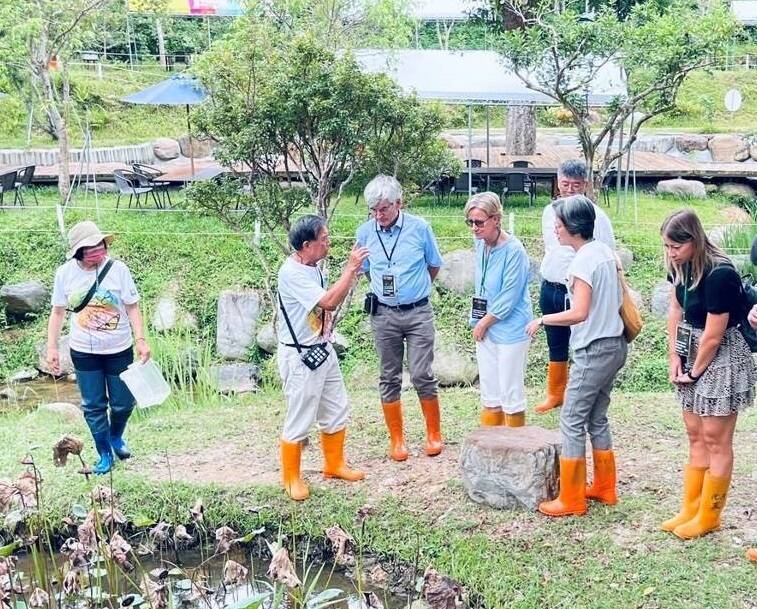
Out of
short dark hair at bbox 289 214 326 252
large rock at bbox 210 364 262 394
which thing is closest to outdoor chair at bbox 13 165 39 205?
large rock at bbox 210 364 262 394

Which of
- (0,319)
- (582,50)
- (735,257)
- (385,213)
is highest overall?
(582,50)

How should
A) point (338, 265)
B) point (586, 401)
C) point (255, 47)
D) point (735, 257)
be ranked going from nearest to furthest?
point (586, 401), point (255, 47), point (735, 257), point (338, 265)

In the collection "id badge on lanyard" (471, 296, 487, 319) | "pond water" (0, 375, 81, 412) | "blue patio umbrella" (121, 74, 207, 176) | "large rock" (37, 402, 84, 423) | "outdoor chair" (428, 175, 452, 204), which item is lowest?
"pond water" (0, 375, 81, 412)

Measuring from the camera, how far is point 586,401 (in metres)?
3.79

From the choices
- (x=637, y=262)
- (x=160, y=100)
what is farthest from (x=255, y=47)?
(x=160, y=100)

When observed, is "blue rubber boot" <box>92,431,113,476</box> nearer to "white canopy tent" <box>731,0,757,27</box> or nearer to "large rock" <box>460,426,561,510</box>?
"large rock" <box>460,426,561,510</box>

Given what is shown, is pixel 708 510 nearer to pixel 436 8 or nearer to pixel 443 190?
pixel 443 190

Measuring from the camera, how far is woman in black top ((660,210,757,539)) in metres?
3.35

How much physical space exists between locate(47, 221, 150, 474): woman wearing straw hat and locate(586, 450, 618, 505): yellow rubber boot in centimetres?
224

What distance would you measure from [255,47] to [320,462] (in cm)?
293

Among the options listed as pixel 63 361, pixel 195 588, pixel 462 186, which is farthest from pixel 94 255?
pixel 462 186

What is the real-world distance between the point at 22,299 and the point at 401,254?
228 inches

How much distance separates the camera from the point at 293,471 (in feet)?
14.3

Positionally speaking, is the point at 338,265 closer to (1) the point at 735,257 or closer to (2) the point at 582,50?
(2) the point at 582,50
